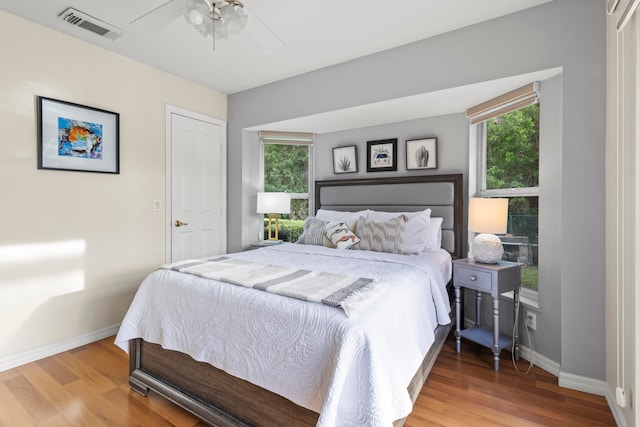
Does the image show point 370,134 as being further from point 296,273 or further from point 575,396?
point 575,396

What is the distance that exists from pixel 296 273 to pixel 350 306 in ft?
2.14

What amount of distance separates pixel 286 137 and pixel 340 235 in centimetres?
173

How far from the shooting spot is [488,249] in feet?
7.76

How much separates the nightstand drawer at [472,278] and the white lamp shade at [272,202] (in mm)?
2089

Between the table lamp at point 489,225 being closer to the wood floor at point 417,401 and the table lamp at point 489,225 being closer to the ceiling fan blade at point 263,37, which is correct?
the wood floor at point 417,401

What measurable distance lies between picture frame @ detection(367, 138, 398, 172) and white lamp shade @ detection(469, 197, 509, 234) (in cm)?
123

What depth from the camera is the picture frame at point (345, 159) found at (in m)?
3.71

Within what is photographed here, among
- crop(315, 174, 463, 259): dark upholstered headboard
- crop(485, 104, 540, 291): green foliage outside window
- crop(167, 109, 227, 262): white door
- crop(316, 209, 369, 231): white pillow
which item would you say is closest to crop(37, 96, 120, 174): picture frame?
crop(167, 109, 227, 262): white door

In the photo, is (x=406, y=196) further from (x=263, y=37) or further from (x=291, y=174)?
(x=263, y=37)

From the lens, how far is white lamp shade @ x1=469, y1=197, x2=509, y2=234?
2.31 m

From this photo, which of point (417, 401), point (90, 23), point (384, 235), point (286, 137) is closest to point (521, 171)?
point (384, 235)

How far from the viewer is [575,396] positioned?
6.38 feet

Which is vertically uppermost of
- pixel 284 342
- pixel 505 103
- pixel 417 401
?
pixel 505 103

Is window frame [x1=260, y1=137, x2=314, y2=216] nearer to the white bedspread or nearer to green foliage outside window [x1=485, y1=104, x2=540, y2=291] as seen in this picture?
the white bedspread
